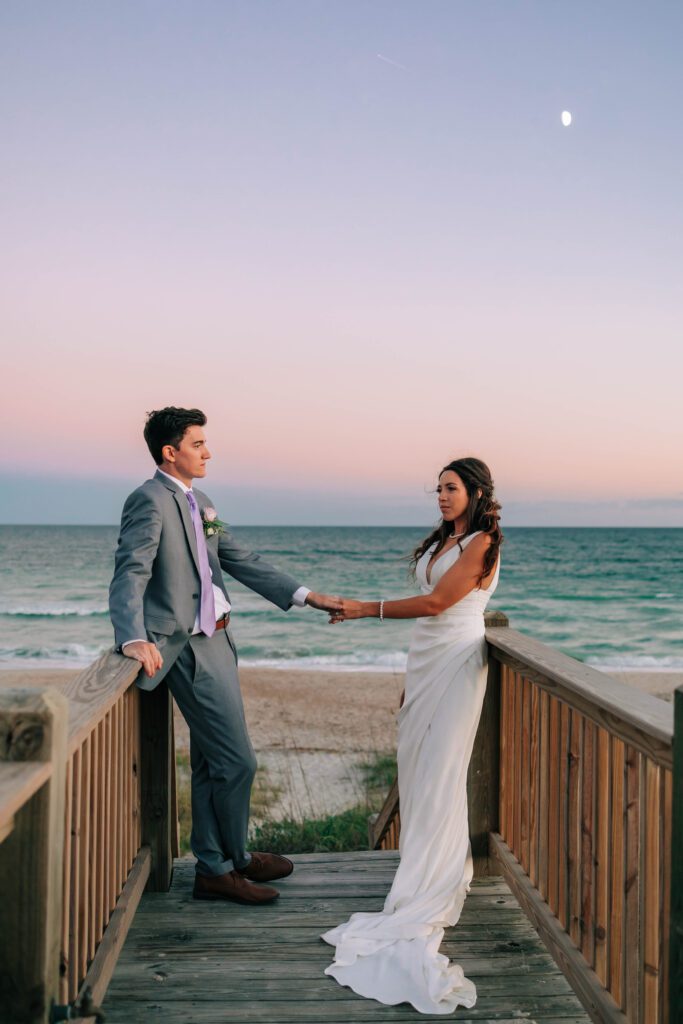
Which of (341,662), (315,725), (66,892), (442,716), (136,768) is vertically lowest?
(341,662)

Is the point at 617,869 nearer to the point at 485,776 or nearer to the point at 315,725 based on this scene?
the point at 485,776

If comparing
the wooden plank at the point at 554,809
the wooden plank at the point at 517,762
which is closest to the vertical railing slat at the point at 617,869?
the wooden plank at the point at 554,809

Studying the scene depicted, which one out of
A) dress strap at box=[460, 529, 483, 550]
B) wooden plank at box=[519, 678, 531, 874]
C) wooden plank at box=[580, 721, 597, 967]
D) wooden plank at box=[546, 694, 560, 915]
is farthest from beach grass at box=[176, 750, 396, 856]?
wooden plank at box=[580, 721, 597, 967]

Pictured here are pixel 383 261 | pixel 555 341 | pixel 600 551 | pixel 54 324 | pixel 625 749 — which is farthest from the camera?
pixel 600 551

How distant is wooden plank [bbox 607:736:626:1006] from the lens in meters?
2.07

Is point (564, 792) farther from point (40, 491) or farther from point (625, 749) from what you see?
point (40, 491)

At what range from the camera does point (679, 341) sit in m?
28.6

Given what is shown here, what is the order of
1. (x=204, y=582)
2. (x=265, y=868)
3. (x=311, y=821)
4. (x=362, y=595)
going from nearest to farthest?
(x=204, y=582), (x=265, y=868), (x=311, y=821), (x=362, y=595)

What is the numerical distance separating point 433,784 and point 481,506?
1144mm

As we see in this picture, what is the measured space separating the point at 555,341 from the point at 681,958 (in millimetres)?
28968

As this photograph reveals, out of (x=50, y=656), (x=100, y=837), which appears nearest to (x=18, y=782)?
(x=100, y=837)

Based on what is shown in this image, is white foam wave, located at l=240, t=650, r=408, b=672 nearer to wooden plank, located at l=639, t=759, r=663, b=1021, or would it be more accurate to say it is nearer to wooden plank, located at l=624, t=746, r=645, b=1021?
wooden plank, located at l=624, t=746, r=645, b=1021

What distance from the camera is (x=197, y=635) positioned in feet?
10.1

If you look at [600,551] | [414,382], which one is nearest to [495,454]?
[414,382]
